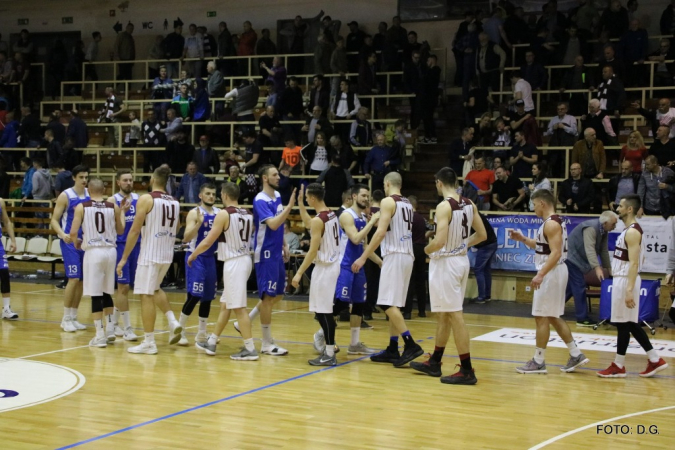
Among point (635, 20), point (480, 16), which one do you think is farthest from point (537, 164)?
point (480, 16)

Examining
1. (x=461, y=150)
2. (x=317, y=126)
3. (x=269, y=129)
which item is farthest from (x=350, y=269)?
(x=269, y=129)

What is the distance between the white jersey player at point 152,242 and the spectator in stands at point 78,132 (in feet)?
39.6

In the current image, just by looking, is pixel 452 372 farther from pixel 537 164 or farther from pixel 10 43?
pixel 10 43

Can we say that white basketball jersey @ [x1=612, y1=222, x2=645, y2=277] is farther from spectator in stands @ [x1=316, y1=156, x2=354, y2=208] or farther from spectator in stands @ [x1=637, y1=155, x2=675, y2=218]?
spectator in stands @ [x1=316, y1=156, x2=354, y2=208]

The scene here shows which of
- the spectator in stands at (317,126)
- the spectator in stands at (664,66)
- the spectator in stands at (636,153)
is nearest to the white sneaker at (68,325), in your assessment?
the spectator in stands at (317,126)

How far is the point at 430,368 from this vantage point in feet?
29.7

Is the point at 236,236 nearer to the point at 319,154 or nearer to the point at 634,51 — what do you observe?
the point at 319,154

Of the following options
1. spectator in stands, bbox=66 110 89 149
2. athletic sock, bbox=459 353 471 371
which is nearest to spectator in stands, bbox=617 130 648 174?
athletic sock, bbox=459 353 471 371

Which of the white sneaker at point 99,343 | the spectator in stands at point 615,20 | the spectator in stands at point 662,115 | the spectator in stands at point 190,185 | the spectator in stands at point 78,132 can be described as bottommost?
the white sneaker at point 99,343

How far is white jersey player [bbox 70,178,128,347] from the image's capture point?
10.5 m

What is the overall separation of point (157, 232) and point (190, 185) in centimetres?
863

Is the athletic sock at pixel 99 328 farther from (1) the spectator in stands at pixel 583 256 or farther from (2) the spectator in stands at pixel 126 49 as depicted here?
(2) the spectator in stands at pixel 126 49

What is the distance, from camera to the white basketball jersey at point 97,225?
418 inches

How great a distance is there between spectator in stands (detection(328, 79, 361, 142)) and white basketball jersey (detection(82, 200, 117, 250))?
29.4ft
